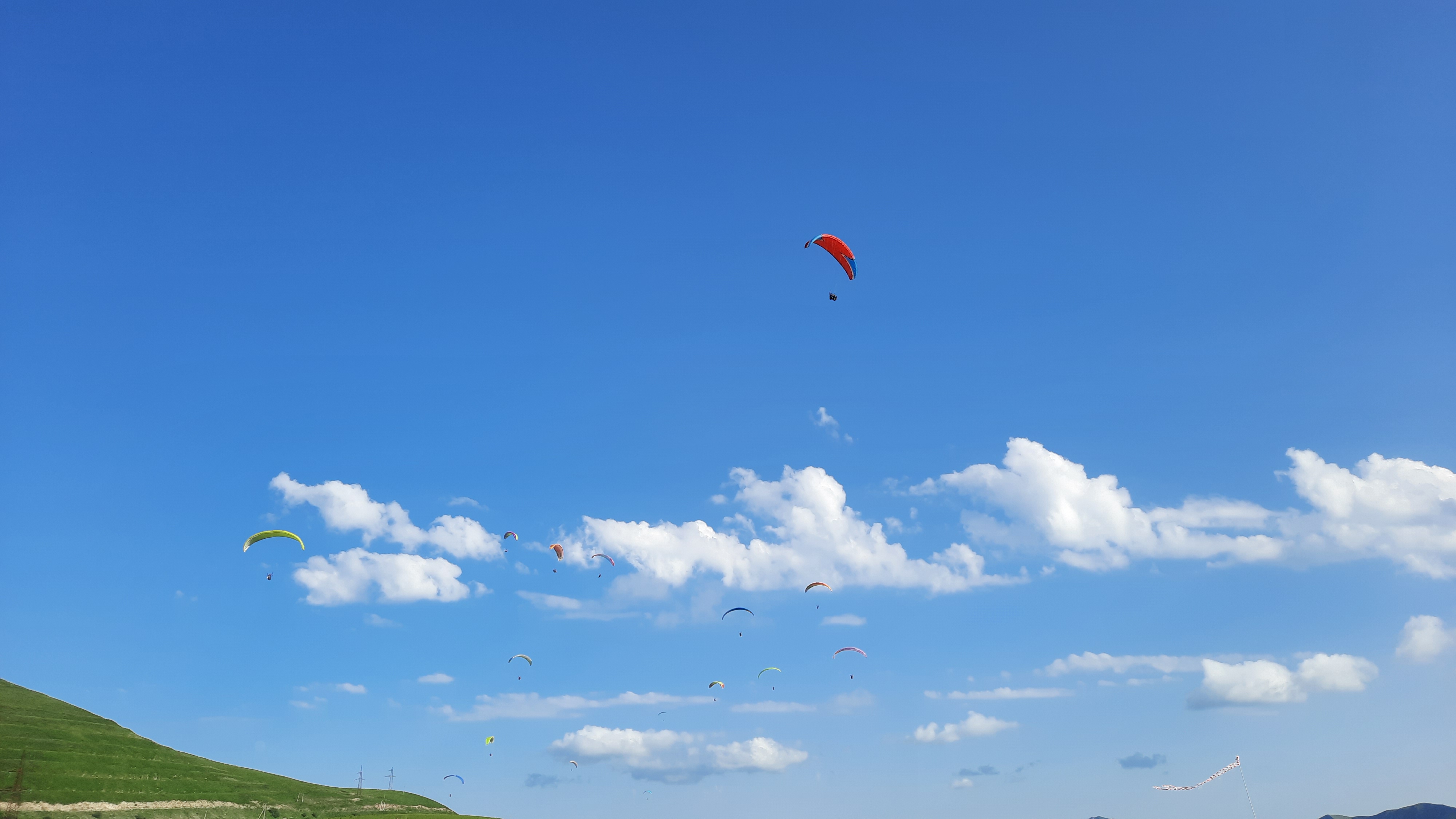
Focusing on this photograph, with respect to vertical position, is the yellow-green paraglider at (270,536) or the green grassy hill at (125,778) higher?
the yellow-green paraglider at (270,536)

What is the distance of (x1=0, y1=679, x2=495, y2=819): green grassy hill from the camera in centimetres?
10856

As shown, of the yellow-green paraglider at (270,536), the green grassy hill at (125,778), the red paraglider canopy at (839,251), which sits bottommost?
the green grassy hill at (125,778)

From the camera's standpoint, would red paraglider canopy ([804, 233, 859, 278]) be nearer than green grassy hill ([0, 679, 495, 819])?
Yes

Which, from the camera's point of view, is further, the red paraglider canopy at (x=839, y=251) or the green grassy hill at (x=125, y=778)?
the green grassy hill at (x=125, y=778)

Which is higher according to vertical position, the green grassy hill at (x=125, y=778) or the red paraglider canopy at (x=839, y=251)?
the red paraglider canopy at (x=839, y=251)

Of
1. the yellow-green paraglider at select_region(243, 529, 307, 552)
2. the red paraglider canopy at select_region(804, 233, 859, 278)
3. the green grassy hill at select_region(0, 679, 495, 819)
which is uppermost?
the red paraglider canopy at select_region(804, 233, 859, 278)

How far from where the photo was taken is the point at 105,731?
492ft

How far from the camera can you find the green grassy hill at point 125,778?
356 ft

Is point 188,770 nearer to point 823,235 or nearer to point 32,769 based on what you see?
point 32,769

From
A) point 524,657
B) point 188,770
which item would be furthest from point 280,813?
point 524,657

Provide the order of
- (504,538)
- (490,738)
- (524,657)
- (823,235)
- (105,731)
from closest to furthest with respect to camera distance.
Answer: (823,235), (504,538), (524,657), (490,738), (105,731)

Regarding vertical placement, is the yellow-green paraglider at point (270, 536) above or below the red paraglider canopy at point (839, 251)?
below

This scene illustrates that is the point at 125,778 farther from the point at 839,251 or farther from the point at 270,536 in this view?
the point at 839,251

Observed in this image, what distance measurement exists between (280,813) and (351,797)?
121 ft
